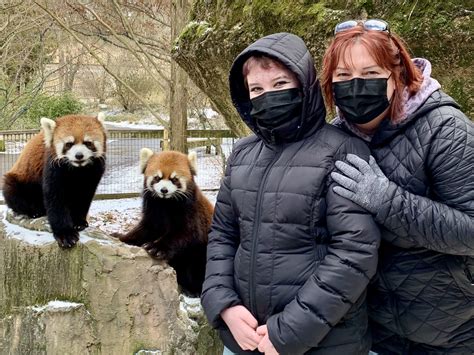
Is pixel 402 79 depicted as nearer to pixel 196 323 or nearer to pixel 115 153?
pixel 196 323

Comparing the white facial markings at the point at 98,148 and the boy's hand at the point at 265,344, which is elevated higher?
the white facial markings at the point at 98,148

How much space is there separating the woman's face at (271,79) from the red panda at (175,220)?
98 centimetres

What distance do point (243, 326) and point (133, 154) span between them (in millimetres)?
7534

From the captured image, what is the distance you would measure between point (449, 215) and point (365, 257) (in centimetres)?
26

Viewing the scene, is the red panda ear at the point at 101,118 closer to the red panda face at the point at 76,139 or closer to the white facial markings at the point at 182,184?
the red panda face at the point at 76,139

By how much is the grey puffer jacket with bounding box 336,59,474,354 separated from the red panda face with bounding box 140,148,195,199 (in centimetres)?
115

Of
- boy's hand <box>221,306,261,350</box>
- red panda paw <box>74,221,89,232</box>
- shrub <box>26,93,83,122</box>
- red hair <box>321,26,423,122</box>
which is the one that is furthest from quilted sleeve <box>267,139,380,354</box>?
shrub <box>26,93,83,122</box>

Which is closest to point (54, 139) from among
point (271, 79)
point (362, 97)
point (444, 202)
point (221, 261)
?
point (221, 261)

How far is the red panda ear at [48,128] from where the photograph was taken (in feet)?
7.78

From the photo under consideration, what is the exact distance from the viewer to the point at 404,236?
1.38 meters

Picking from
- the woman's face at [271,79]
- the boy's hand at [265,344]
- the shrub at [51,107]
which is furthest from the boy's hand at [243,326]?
the shrub at [51,107]

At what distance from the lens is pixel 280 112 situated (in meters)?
1.49

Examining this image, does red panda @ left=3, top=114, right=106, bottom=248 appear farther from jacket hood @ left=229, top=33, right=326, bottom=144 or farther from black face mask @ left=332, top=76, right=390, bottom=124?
black face mask @ left=332, top=76, right=390, bottom=124

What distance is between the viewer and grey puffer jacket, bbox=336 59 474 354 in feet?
4.31
